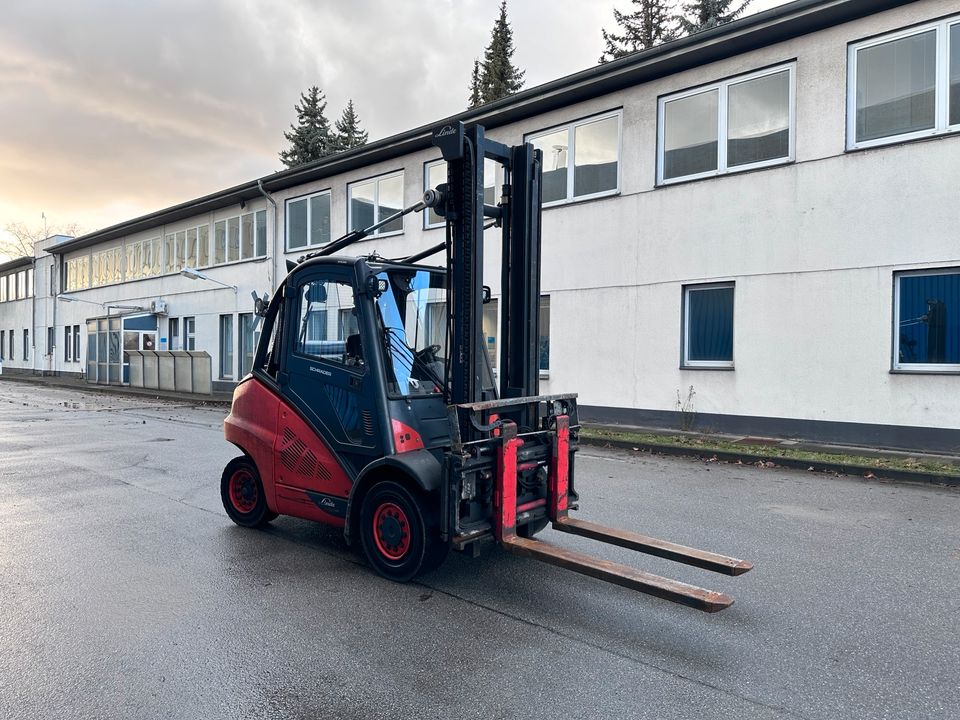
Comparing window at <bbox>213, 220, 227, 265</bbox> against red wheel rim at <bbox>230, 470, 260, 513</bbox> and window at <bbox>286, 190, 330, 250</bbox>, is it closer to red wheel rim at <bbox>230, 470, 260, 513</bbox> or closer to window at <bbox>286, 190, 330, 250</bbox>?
window at <bbox>286, 190, 330, 250</bbox>

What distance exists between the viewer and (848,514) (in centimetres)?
719

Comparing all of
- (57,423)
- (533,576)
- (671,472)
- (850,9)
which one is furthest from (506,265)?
(57,423)

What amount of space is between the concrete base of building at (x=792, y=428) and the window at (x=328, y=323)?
361 inches

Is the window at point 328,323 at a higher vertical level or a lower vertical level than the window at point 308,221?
lower

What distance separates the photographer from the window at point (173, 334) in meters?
29.9

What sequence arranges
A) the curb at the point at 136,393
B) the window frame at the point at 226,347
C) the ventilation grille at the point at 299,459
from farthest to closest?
1. the window frame at the point at 226,347
2. the curb at the point at 136,393
3. the ventilation grille at the point at 299,459

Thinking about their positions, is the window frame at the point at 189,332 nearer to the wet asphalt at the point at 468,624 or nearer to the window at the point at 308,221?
the window at the point at 308,221

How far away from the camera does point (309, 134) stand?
45.6 metres

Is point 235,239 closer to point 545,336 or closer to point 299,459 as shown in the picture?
point 545,336

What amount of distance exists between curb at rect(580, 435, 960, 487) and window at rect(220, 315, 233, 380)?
18470mm

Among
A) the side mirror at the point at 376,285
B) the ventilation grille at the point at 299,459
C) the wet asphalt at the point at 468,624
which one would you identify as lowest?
the wet asphalt at the point at 468,624

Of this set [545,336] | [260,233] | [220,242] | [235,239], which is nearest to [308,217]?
[260,233]

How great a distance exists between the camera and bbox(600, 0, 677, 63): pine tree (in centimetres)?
3919

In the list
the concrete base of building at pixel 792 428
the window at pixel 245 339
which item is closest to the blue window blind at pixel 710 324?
the concrete base of building at pixel 792 428
